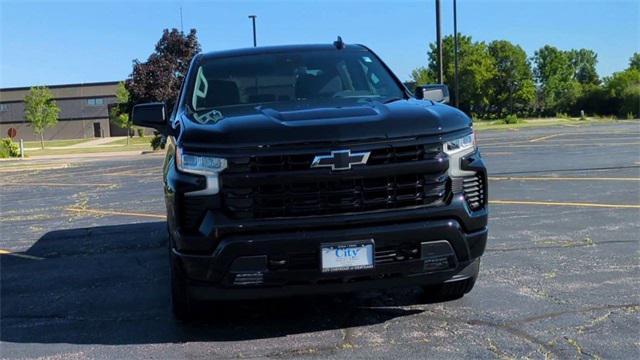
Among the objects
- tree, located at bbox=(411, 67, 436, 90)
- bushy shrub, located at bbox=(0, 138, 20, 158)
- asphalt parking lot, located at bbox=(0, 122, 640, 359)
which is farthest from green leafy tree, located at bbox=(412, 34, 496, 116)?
asphalt parking lot, located at bbox=(0, 122, 640, 359)

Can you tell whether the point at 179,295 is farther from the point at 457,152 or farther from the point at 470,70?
the point at 470,70

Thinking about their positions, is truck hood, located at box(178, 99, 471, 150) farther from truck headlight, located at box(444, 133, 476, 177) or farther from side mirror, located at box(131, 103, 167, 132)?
side mirror, located at box(131, 103, 167, 132)

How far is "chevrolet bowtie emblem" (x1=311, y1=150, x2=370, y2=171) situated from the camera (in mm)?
3728

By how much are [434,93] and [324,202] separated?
189 cm

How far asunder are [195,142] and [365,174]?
102 centimetres

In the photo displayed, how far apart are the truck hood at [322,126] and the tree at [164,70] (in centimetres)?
2859

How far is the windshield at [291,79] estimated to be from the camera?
5047 millimetres

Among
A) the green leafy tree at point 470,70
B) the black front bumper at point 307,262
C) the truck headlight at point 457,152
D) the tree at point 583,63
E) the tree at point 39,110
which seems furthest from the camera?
the tree at point 583,63

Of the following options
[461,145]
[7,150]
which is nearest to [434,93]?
[461,145]

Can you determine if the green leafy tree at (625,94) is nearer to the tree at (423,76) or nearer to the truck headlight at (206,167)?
the tree at (423,76)

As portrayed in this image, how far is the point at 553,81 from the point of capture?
89.6 m

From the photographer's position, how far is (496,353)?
148 inches

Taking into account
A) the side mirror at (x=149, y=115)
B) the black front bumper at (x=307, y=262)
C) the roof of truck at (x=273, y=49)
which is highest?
the roof of truck at (x=273, y=49)

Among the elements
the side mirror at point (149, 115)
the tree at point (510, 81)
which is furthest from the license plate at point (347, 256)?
the tree at point (510, 81)
